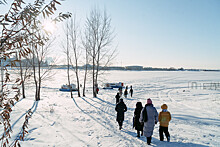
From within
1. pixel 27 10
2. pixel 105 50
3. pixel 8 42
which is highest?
pixel 105 50

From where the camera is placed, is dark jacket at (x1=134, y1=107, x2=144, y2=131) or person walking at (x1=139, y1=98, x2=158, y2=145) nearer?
person walking at (x1=139, y1=98, x2=158, y2=145)

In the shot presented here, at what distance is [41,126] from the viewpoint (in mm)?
6434

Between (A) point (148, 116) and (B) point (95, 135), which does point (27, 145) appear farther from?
(A) point (148, 116)

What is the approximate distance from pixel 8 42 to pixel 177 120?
937cm

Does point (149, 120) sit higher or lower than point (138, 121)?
higher

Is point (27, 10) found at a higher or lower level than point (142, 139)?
higher

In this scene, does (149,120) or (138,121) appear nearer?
(149,120)

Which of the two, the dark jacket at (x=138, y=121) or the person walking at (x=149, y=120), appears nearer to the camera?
the person walking at (x=149, y=120)

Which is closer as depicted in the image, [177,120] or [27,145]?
[27,145]

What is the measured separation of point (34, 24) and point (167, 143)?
19.0 ft

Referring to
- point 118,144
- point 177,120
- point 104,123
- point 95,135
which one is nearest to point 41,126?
point 95,135

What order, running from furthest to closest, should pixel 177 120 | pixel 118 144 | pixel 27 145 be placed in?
pixel 177 120 → pixel 118 144 → pixel 27 145

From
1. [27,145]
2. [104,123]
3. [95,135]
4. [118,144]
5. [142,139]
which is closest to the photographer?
[27,145]

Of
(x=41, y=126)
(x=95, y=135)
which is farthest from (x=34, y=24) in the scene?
(x=41, y=126)
